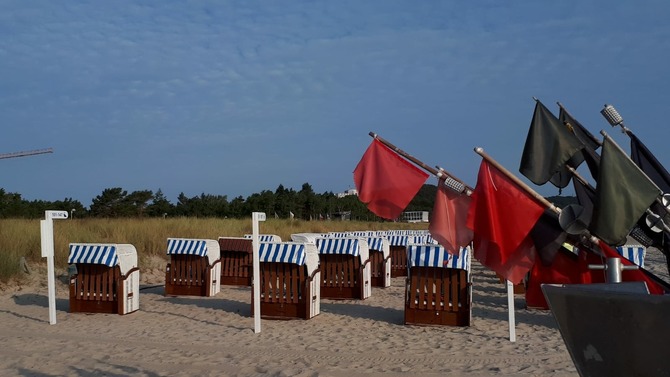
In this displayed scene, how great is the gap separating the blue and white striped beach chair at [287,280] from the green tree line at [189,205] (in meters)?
27.8

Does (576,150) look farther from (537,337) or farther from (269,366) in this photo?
(537,337)

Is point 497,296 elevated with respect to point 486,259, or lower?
lower

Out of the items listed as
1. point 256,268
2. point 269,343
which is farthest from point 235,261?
point 269,343

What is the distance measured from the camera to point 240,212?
54.0 meters

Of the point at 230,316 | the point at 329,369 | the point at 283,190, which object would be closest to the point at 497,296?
the point at 230,316

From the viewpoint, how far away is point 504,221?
4434 millimetres

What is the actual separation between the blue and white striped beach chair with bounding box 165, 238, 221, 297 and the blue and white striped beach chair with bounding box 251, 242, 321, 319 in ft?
11.2

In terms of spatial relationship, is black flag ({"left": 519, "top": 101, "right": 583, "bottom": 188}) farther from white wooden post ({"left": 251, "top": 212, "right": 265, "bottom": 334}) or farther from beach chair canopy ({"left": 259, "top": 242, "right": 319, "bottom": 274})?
beach chair canopy ({"left": 259, "top": 242, "right": 319, "bottom": 274})

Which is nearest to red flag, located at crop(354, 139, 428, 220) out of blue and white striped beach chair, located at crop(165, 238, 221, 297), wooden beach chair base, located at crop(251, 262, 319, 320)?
wooden beach chair base, located at crop(251, 262, 319, 320)

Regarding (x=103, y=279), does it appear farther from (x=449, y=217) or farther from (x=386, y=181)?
(x=449, y=217)

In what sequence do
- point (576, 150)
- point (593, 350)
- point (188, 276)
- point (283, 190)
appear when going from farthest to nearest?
point (283, 190) < point (188, 276) < point (576, 150) < point (593, 350)

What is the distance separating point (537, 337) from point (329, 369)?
144 inches

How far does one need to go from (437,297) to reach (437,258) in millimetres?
676

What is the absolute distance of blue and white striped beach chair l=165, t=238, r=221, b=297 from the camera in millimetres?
14609
